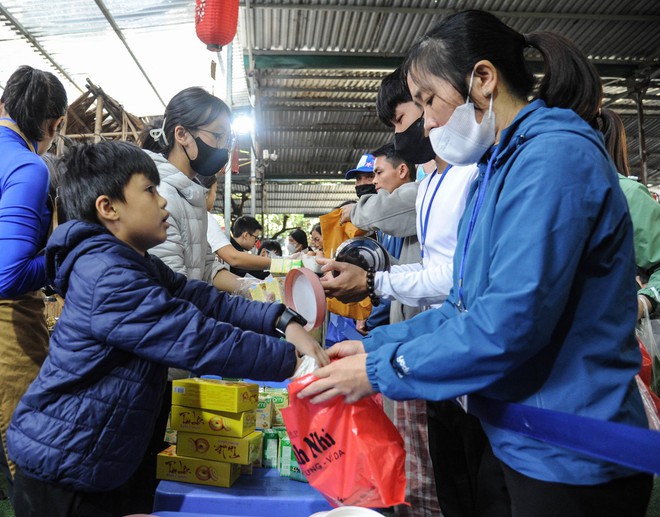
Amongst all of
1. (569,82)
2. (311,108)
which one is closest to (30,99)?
(569,82)

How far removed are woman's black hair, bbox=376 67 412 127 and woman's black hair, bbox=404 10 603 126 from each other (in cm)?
103

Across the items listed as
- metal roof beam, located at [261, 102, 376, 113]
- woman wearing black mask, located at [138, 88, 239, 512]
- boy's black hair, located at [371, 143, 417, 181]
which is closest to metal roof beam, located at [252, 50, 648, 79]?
metal roof beam, located at [261, 102, 376, 113]

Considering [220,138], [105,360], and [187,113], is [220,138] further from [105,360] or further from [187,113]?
[105,360]

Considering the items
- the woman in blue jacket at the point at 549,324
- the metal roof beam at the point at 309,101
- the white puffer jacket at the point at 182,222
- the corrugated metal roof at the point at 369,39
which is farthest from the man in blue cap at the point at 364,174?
the metal roof beam at the point at 309,101

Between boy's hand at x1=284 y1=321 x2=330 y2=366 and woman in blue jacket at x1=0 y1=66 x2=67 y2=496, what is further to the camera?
woman in blue jacket at x1=0 y1=66 x2=67 y2=496

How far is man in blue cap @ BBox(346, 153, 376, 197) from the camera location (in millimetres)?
4008

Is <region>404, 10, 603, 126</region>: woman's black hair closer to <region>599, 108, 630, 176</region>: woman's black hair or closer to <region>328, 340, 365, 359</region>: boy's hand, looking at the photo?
<region>328, 340, 365, 359</region>: boy's hand

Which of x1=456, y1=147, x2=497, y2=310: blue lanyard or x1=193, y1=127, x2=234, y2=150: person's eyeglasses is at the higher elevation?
x1=193, y1=127, x2=234, y2=150: person's eyeglasses

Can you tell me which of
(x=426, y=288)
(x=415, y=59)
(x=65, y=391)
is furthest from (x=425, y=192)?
(x=65, y=391)

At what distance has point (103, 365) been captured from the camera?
1564 mm

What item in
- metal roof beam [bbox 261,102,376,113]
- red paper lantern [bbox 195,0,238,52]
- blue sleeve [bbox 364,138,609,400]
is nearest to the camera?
blue sleeve [bbox 364,138,609,400]

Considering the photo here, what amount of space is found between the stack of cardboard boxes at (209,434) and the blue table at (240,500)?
0.05 meters

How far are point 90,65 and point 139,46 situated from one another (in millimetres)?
1185

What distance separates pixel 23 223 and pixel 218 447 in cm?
116
